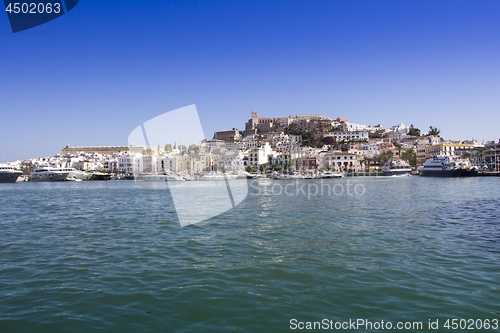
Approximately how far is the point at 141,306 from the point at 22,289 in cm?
243

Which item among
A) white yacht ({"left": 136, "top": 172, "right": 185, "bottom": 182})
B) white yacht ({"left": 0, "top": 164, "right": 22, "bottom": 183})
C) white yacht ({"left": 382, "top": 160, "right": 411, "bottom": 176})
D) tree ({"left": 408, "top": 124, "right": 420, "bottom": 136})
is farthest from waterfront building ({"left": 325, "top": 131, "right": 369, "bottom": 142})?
white yacht ({"left": 0, "top": 164, "right": 22, "bottom": 183})

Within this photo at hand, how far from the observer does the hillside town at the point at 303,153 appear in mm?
97000

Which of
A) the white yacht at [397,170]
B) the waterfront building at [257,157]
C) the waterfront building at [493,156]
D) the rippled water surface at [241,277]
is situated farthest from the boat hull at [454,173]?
the rippled water surface at [241,277]

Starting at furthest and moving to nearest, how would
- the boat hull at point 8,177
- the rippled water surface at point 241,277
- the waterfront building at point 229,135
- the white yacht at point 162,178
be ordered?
the waterfront building at point 229,135 < the white yacht at point 162,178 < the boat hull at point 8,177 < the rippled water surface at point 241,277

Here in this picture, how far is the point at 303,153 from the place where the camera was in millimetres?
113375

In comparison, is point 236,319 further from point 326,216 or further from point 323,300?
point 326,216

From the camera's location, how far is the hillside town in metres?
97.0

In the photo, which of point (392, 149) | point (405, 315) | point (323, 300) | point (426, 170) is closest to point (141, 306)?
point (323, 300)

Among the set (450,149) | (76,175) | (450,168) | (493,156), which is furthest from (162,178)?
(493,156)

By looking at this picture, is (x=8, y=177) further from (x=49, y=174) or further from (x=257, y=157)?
(x=257, y=157)

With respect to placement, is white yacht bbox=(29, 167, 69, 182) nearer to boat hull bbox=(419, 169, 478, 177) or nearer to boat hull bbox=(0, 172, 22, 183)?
boat hull bbox=(0, 172, 22, 183)

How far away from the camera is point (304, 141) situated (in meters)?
139

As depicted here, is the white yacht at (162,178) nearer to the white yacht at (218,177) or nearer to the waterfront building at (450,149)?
the white yacht at (218,177)

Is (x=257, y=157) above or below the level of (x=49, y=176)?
above
